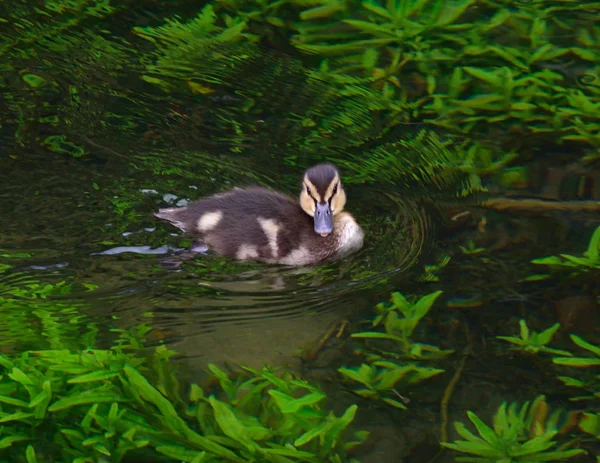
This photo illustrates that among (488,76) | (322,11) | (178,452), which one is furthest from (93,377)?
(322,11)

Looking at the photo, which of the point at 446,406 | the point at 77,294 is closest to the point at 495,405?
the point at 446,406

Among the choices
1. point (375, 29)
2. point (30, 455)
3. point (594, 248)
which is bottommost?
point (30, 455)

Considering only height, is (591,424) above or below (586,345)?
below

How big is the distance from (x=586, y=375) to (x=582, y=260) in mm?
645

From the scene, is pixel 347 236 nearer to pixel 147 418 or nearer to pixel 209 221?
pixel 209 221

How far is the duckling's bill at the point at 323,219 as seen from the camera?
4098mm

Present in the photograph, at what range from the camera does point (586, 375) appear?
10.4 feet

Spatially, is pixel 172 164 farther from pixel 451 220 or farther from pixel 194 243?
pixel 451 220

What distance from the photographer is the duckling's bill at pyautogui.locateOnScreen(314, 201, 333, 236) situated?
13.4 feet

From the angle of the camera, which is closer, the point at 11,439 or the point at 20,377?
the point at 11,439

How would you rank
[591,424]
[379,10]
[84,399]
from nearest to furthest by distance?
[84,399] → [591,424] → [379,10]

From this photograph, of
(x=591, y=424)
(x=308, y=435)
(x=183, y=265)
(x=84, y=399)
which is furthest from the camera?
(x=183, y=265)

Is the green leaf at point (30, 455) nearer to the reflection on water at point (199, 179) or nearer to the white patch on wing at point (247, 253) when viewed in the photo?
the reflection on water at point (199, 179)

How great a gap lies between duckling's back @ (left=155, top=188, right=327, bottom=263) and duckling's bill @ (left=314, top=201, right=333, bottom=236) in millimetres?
79
